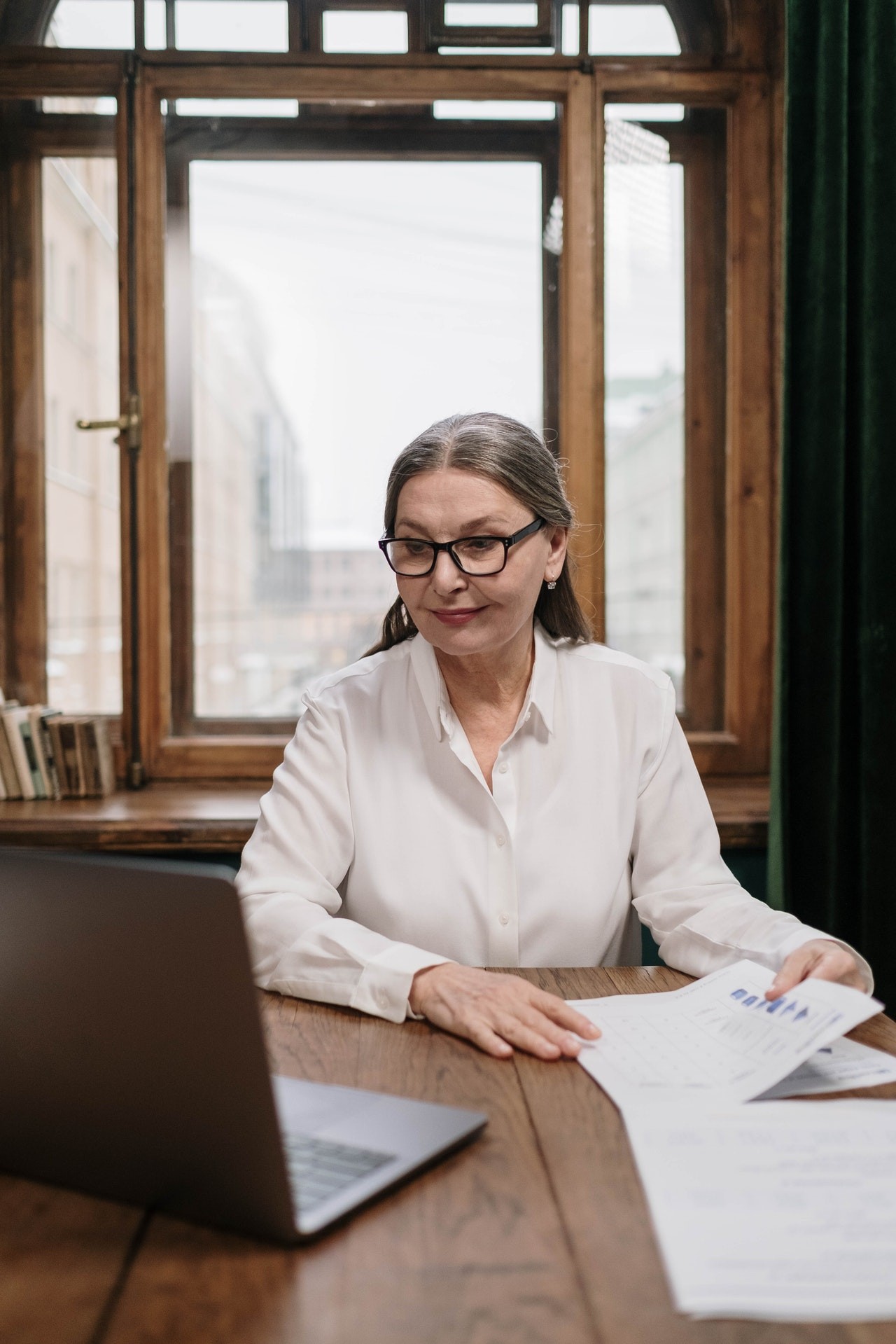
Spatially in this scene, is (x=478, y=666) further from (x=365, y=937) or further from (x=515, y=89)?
(x=515, y=89)

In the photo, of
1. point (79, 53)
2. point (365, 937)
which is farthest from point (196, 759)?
point (79, 53)

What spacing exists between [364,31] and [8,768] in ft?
5.84

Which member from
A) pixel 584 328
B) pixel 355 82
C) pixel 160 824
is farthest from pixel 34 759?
pixel 355 82

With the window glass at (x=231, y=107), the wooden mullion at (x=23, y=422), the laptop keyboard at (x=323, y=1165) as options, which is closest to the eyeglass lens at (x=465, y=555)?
the laptop keyboard at (x=323, y=1165)

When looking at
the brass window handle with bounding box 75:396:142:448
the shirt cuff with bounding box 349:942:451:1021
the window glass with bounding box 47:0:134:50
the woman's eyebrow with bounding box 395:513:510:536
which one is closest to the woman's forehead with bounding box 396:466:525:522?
the woman's eyebrow with bounding box 395:513:510:536

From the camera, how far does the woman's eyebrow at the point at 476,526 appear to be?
1.56 meters

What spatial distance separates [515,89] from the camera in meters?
2.50

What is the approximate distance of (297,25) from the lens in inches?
98.3

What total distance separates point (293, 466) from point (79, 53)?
100cm

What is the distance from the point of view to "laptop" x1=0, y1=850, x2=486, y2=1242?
0.65m

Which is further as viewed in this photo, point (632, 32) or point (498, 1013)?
point (632, 32)

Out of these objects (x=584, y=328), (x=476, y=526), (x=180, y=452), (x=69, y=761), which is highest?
(x=584, y=328)

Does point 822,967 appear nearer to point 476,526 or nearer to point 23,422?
point 476,526

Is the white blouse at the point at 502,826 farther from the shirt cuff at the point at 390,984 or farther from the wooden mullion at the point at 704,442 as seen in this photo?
the wooden mullion at the point at 704,442
